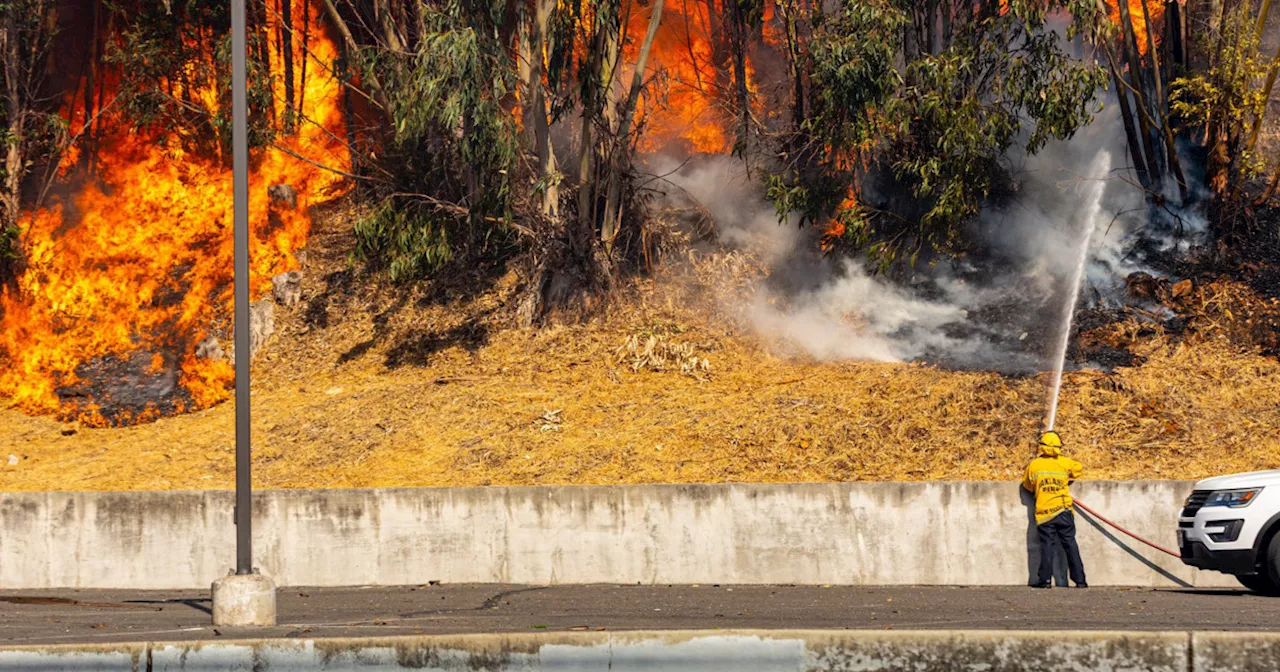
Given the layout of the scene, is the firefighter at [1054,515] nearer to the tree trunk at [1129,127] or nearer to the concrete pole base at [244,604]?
the concrete pole base at [244,604]

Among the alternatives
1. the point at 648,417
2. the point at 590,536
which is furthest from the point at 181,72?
the point at 590,536

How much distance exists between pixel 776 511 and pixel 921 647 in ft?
24.6

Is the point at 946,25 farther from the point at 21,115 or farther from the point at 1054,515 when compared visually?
the point at 21,115

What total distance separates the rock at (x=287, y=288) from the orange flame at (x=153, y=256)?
25 centimetres

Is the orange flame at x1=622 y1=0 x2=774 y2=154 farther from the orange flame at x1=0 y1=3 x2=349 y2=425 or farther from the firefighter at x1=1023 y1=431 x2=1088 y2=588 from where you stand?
the firefighter at x1=1023 y1=431 x2=1088 y2=588

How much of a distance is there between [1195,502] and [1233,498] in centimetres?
58

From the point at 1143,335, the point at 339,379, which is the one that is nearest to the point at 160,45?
the point at 339,379

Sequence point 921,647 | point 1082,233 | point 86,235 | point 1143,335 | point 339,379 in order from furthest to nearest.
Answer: point 86,235
point 1082,233
point 339,379
point 1143,335
point 921,647

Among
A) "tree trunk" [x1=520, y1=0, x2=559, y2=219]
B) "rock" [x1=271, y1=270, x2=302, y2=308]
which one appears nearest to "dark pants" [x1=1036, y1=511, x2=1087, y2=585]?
"tree trunk" [x1=520, y1=0, x2=559, y2=219]

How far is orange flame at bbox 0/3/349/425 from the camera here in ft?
82.1

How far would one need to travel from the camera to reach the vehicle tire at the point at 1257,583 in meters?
13.2

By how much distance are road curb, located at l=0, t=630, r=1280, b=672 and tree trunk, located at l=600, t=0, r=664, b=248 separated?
57.4ft

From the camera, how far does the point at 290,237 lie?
28.5m

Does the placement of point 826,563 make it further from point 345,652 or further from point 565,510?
point 345,652
